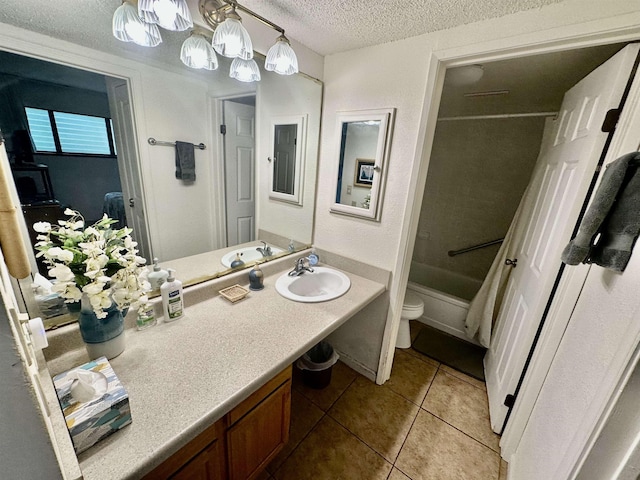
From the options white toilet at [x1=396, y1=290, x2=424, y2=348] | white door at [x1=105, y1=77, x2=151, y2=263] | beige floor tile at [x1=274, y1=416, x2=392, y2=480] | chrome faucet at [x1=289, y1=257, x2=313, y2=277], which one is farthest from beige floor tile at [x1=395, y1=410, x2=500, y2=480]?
white door at [x1=105, y1=77, x2=151, y2=263]

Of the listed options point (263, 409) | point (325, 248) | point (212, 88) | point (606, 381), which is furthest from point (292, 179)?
point (606, 381)

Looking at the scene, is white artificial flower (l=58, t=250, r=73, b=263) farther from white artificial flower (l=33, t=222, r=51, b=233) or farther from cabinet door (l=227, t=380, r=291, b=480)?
cabinet door (l=227, t=380, r=291, b=480)

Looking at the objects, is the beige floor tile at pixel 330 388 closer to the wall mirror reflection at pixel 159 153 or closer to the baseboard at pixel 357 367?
the baseboard at pixel 357 367

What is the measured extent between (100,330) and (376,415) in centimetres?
149

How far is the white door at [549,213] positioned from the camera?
103cm

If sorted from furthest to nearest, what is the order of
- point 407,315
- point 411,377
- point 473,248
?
point 473,248, point 407,315, point 411,377

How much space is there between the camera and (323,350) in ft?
5.73

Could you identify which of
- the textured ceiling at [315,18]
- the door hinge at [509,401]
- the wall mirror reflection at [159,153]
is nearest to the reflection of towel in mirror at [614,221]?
the textured ceiling at [315,18]

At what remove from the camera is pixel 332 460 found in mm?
1297

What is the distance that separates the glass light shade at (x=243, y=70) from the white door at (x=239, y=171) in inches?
4.8

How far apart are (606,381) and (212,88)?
168 cm

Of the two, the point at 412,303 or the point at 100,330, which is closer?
the point at 100,330

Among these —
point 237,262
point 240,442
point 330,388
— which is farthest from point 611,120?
point 330,388

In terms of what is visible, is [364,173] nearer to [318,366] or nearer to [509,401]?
[318,366]
